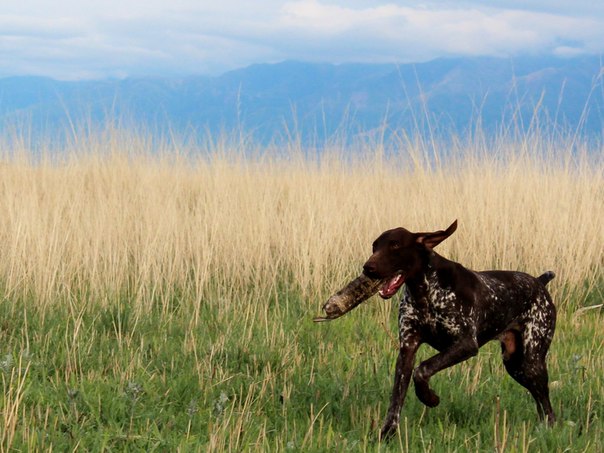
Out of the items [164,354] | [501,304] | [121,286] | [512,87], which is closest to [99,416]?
[164,354]

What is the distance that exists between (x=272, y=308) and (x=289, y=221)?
5.23 ft

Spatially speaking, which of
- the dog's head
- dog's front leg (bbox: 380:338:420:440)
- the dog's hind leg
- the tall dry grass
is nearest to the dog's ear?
the dog's head

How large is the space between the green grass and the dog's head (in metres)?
0.59

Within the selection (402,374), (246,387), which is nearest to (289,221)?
(246,387)

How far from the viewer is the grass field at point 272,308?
3.71 metres

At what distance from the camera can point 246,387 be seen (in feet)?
14.5

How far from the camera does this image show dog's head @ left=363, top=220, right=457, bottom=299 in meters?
3.24

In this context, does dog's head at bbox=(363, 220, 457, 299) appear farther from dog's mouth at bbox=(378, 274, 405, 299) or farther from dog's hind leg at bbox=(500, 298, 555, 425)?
dog's hind leg at bbox=(500, 298, 555, 425)

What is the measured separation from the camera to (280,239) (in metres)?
7.72

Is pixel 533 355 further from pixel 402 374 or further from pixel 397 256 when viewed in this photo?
pixel 397 256

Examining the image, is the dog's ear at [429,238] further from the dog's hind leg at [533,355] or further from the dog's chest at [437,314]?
the dog's hind leg at [533,355]

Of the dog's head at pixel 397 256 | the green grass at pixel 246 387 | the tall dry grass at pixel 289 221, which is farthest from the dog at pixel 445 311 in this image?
the tall dry grass at pixel 289 221

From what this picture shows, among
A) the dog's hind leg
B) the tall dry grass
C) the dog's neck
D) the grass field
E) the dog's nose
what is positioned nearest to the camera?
the dog's nose

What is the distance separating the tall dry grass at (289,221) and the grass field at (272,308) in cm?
4
